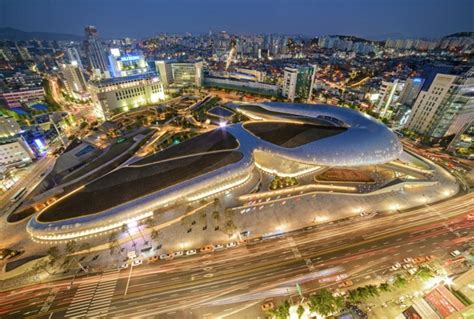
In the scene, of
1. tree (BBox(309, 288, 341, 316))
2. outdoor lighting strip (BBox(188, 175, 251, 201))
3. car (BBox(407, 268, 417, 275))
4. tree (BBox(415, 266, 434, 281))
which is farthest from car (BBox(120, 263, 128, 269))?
tree (BBox(415, 266, 434, 281))

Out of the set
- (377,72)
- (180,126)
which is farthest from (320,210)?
(377,72)

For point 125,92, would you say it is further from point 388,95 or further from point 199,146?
point 388,95

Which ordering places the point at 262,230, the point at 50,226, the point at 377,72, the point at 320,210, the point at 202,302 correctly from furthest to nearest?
the point at 377,72
the point at 320,210
the point at 262,230
the point at 50,226
the point at 202,302

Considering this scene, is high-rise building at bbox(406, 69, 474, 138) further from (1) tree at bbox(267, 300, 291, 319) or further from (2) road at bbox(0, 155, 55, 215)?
(2) road at bbox(0, 155, 55, 215)

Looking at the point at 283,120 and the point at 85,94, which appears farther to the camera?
the point at 85,94

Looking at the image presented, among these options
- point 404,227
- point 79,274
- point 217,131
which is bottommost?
point 79,274

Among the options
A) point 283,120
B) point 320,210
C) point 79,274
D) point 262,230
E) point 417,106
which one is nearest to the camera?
point 79,274

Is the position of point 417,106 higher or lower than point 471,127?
higher

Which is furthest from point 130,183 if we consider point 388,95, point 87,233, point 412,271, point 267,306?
point 388,95

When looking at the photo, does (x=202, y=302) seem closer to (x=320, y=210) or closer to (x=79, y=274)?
(x=79, y=274)
